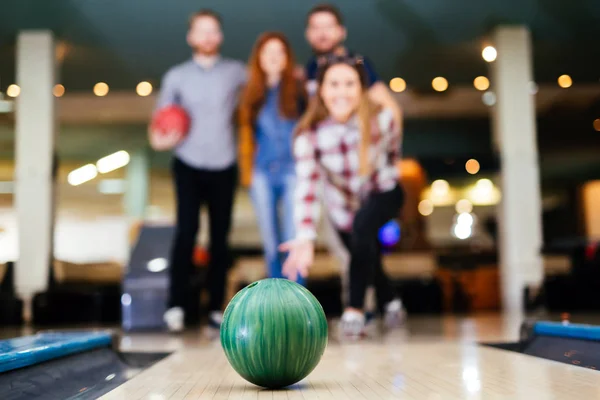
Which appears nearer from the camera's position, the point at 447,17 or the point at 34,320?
the point at 34,320

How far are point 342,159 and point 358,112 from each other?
0.27 meters

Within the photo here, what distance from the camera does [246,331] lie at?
1.89m

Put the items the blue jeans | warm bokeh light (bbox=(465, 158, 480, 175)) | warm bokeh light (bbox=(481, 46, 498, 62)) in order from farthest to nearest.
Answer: warm bokeh light (bbox=(465, 158, 480, 175)) → warm bokeh light (bbox=(481, 46, 498, 62)) → the blue jeans

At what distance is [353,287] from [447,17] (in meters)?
5.31

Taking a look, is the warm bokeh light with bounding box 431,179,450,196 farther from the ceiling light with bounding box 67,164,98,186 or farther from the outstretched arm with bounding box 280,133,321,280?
the outstretched arm with bounding box 280,133,321,280

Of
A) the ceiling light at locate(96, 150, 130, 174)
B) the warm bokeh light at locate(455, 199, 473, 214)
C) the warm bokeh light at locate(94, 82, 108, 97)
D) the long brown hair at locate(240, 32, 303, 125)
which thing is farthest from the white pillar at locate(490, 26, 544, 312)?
the warm bokeh light at locate(455, 199, 473, 214)

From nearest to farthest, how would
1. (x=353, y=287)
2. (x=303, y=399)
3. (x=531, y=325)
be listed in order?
Result: (x=303, y=399)
(x=531, y=325)
(x=353, y=287)

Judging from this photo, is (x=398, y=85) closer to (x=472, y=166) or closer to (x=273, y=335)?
(x=472, y=166)

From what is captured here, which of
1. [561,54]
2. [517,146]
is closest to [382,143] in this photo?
[517,146]

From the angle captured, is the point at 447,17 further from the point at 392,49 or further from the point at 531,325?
the point at 531,325

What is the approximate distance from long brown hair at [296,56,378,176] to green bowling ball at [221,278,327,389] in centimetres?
201

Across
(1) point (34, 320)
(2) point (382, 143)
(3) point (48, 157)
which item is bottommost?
(1) point (34, 320)

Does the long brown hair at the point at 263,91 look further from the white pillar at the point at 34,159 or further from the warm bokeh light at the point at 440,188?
the warm bokeh light at the point at 440,188

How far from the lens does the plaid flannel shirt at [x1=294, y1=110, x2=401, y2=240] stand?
3.94m
